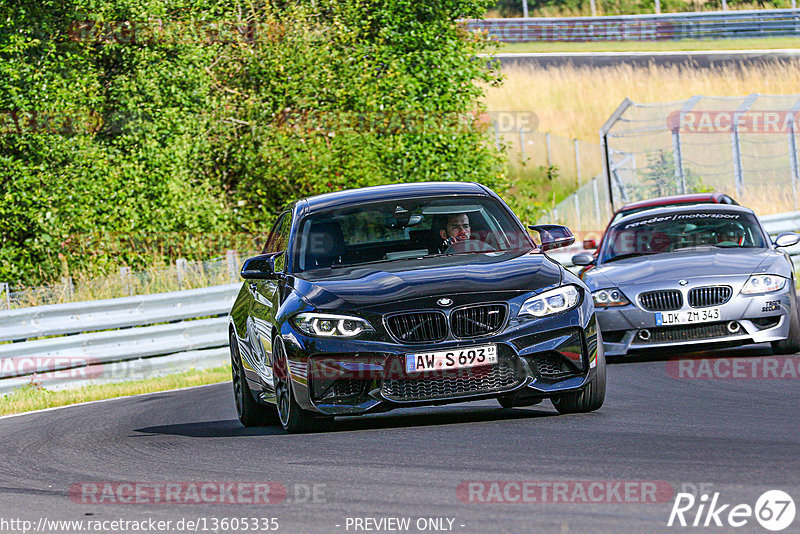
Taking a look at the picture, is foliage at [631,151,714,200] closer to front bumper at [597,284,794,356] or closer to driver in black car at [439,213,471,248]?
front bumper at [597,284,794,356]

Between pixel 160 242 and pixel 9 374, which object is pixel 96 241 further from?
pixel 9 374

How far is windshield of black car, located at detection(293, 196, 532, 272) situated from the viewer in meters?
9.55

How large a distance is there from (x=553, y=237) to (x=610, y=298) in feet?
9.28

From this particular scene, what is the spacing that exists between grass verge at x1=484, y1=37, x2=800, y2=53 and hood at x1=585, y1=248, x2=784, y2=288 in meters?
40.9

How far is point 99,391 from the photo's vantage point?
49.2ft

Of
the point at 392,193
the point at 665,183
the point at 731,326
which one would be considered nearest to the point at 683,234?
the point at 731,326

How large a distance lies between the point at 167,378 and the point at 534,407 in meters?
7.16

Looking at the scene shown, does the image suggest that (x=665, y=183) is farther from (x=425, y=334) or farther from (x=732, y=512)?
(x=732, y=512)

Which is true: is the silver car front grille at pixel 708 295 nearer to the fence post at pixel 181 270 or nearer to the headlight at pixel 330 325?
the headlight at pixel 330 325

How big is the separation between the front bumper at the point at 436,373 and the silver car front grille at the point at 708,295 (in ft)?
12.2

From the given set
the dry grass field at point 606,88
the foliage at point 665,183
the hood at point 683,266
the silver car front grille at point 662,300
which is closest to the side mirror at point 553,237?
the silver car front grille at point 662,300

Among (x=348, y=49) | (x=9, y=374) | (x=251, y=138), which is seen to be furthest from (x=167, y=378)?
(x=348, y=49)

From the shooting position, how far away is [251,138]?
26.7 meters

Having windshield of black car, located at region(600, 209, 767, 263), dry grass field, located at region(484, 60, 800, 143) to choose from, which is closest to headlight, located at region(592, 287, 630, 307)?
windshield of black car, located at region(600, 209, 767, 263)
